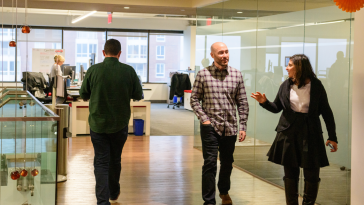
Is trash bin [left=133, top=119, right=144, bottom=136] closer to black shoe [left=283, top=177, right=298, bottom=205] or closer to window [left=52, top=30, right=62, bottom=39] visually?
black shoe [left=283, top=177, right=298, bottom=205]

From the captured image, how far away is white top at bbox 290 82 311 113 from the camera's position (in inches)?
122

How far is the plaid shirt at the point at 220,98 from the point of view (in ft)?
11.7

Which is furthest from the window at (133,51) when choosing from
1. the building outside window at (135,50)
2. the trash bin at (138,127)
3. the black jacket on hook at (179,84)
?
the trash bin at (138,127)

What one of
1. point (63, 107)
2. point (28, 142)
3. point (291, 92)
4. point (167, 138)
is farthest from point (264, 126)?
point (167, 138)

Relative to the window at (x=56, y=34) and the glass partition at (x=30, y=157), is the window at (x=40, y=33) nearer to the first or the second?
the window at (x=56, y=34)

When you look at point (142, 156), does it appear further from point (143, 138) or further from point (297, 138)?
point (297, 138)

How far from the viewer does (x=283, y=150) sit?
3.13m

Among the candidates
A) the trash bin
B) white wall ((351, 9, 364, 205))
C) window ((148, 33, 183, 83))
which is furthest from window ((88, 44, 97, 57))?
white wall ((351, 9, 364, 205))

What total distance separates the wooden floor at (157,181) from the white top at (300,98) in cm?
131

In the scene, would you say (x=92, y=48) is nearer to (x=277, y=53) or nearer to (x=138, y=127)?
(x=138, y=127)

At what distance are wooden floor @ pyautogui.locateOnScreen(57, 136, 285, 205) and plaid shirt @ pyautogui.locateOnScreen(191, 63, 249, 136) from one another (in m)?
0.90

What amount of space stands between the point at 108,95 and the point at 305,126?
5.22ft

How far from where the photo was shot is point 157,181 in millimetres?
4742

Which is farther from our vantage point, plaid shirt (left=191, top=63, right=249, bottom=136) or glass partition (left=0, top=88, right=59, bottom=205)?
plaid shirt (left=191, top=63, right=249, bottom=136)
